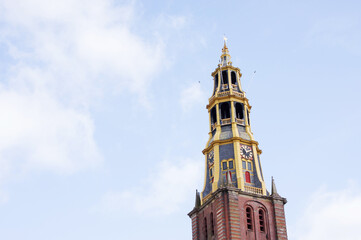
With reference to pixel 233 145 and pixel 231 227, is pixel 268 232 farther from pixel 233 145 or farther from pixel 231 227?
pixel 233 145

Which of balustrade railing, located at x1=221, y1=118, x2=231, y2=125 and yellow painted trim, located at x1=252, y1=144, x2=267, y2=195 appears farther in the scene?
balustrade railing, located at x1=221, y1=118, x2=231, y2=125

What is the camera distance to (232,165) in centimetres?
9169

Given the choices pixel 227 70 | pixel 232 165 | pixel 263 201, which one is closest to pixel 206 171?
pixel 232 165

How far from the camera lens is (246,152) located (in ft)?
308

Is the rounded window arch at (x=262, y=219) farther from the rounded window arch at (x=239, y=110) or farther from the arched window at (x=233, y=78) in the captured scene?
the arched window at (x=233, y=78)

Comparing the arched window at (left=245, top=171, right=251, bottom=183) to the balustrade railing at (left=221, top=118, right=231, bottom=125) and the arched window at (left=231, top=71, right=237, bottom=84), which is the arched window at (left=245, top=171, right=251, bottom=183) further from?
the arched window at (left=231, top=71, right=237, bottom=84)

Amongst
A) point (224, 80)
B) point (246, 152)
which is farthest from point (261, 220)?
point (224, 80)

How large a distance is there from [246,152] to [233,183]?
21.7 ft

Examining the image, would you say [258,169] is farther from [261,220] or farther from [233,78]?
[233,78]

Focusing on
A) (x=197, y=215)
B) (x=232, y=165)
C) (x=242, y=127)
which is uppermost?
(x=242, y=127)

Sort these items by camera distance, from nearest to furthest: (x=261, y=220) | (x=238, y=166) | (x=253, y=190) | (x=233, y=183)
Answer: (x=261, y=220)
(x=253, y=190)
(x=233, y=183)
(x=238, y=166)

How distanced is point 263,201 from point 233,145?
34.8 feet

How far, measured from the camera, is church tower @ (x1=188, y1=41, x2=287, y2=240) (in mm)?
84938

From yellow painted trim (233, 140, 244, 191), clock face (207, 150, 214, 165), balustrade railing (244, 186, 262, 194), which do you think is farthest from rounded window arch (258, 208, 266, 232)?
clock face (207, 150, 214, 165)
